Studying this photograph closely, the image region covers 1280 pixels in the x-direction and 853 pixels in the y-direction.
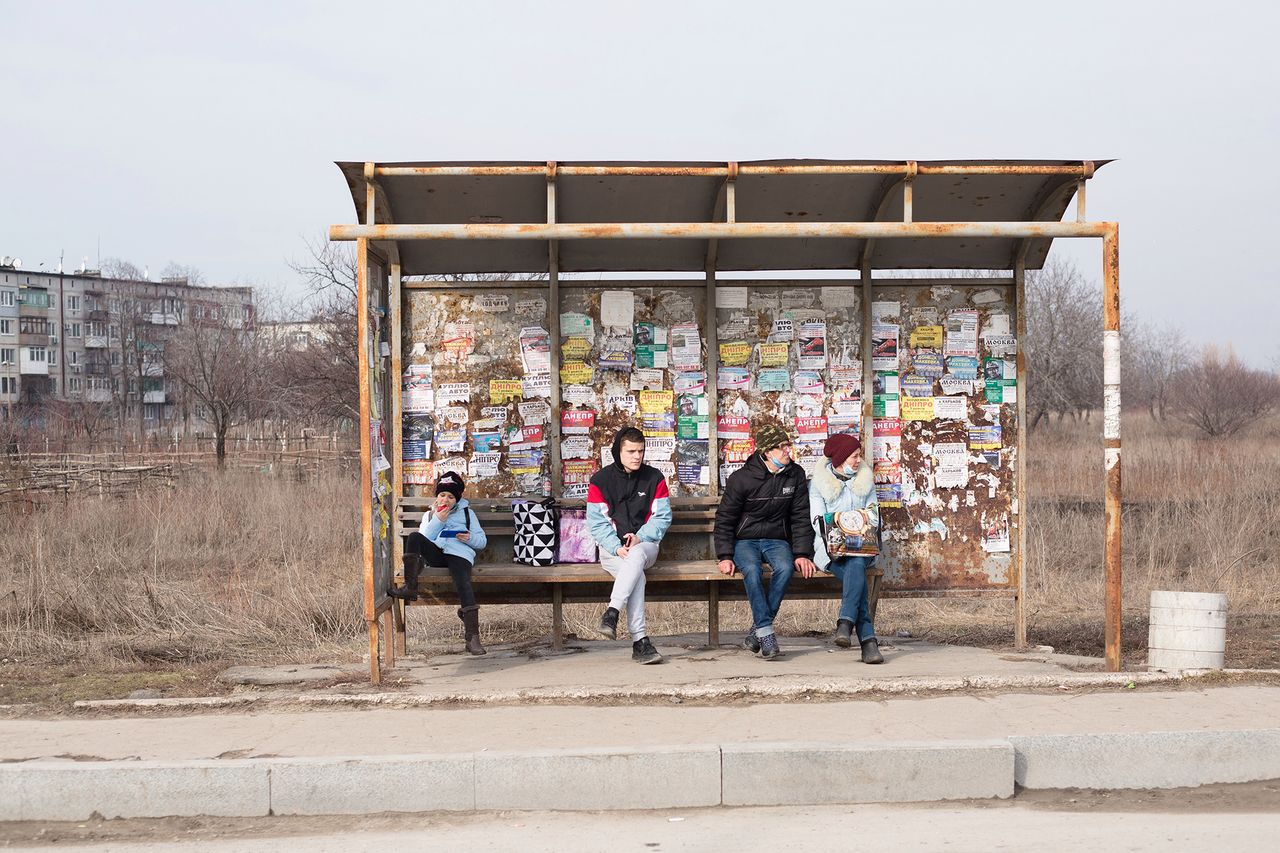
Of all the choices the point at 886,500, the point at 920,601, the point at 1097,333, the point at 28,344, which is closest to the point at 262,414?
the point at 1097,333

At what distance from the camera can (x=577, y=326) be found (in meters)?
9.16

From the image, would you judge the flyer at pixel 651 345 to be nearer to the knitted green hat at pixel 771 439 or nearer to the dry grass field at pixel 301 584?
the knitted green hat at pixel 771 439

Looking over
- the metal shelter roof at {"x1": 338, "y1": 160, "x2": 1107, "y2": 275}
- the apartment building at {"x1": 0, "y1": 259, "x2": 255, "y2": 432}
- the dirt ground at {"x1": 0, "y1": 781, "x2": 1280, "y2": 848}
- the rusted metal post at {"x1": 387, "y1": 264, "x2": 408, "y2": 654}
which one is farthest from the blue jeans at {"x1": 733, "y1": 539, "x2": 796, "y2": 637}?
the apartment building at {"x1": 0, "y1": 259, "x2": 255, "y2": 432}

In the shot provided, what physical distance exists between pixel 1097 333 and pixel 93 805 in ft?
124

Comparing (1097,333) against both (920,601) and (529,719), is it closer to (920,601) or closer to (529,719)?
(920,601)

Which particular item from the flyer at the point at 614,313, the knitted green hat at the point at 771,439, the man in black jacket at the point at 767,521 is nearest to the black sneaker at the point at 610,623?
the man in black jacket at the point at 767,521

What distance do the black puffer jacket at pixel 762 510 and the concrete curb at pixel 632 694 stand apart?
1397 mm

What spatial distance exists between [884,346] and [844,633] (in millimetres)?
2171

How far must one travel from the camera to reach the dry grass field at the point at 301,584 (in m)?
9.22

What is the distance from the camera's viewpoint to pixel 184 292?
84500mm

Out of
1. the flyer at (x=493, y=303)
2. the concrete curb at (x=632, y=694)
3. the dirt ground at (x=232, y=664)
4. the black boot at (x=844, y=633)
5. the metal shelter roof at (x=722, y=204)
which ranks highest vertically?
the metal shelter roof at (x=722, y=204)

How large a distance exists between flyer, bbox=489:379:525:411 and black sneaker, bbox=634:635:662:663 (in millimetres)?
2099

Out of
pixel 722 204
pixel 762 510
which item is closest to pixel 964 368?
pixel 762 510

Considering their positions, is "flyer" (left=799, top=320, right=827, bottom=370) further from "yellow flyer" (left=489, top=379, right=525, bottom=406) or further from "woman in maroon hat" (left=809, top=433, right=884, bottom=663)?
"yellow flyer" (left=489, top=379, right=525, bottom=406)
